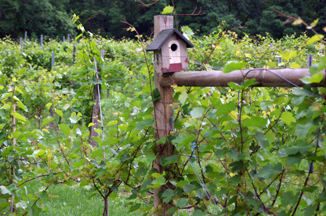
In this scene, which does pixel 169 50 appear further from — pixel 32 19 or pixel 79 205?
pixel 32 19

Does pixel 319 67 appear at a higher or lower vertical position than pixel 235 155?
higher

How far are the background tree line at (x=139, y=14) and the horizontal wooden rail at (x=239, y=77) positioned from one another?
943 inches

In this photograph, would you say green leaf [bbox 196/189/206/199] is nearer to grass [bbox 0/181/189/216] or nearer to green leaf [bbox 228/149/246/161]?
green leaf [bbox 228/149/246/161]

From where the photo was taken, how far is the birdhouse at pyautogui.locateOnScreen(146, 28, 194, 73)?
1.72 metres

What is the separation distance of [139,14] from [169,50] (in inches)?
1295

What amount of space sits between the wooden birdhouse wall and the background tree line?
23.8 metres

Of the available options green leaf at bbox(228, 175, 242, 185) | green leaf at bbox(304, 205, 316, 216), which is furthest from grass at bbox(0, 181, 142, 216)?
green leaf at bbox(304, 205, 316, 216)

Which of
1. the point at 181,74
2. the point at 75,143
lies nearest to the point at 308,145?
the point at 181,74

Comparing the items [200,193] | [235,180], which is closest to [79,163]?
[200,193]

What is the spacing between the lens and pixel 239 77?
1.35 meters

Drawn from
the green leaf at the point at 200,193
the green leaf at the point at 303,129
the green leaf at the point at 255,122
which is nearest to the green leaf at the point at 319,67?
the green leaf at the point at 303,129

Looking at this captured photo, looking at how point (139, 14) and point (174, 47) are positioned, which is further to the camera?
point (139, 14)

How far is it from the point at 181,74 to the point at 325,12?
28708 mm

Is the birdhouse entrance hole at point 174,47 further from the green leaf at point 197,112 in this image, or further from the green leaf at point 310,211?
the green leaf at point 310,211
